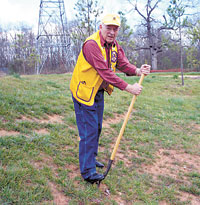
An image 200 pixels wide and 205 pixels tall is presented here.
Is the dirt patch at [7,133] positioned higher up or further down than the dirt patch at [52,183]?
higher up

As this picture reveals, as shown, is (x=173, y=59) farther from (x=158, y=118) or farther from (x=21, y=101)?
(x=21, y=101)

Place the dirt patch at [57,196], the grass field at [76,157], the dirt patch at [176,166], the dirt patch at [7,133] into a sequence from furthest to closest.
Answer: the dirt patch at [7,133]
the dirt patch at [176,166]
the grass field at [76,157]
the dirt patch at [57,196]

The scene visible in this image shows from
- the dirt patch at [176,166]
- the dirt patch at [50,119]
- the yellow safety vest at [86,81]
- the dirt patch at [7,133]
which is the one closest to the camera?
the yellow safety vest at [86,81]

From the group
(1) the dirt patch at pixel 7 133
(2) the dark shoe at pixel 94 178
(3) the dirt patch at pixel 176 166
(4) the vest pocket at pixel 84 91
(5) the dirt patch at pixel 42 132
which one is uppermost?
(4) the vest pocket at pixel 84 91

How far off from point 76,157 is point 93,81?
145 cm

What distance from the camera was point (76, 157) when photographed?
3756 millimetres

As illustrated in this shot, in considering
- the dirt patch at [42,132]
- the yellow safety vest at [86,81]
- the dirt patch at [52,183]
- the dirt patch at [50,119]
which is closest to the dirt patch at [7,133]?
the dirt patch at [42,132]

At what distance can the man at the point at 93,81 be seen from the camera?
2820 millimetres

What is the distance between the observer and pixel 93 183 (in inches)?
122

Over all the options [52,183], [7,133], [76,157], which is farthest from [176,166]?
[7,133]

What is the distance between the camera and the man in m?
2.82

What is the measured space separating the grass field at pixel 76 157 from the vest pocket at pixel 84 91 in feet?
3.62

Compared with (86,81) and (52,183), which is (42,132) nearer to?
(52,183)

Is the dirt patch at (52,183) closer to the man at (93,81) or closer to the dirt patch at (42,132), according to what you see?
the man at (93,81)
